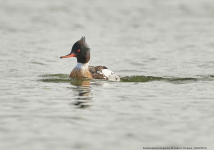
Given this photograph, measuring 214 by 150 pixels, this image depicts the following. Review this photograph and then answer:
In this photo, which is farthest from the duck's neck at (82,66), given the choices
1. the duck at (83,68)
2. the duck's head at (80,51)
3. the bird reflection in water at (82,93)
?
the bird reflection in water at (82,93)

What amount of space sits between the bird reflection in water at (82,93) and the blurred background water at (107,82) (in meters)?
0.03

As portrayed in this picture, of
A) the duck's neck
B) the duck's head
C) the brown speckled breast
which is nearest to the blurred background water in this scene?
the brown speckled breast

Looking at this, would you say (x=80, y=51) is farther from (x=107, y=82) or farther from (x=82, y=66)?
(x=107, y=82)

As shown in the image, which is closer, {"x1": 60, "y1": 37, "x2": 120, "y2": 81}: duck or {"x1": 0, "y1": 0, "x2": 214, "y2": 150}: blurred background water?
{"x1": 0, "y1": 0, "x2": 214, "y2": 150}: blurred background water

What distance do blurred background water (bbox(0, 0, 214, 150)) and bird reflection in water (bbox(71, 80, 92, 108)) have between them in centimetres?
3

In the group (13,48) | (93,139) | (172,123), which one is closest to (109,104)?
(172,123)

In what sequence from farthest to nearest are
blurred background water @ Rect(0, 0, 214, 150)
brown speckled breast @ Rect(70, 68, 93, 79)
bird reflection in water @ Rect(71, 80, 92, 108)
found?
brown speckled breast @ Rect(70, 68, 93, 79)
bird reflection in water @ Rect(71, 80, 92, 108)
blurred background water @ Rect(0, 0, 214, 150)

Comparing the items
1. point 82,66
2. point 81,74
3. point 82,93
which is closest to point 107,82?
point 81,74

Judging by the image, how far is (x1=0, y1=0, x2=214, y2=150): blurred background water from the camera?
320 inches

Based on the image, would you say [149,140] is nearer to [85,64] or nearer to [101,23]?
[85,64]

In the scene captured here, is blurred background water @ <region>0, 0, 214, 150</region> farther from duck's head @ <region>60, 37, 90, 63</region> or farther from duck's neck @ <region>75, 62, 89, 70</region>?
A: duck's head @ <region>60, 37, 90, 63</region>

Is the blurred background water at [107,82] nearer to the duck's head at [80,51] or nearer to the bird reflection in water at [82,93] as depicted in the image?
the bird reflection in water at [82,93]

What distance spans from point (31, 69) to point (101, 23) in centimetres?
1329

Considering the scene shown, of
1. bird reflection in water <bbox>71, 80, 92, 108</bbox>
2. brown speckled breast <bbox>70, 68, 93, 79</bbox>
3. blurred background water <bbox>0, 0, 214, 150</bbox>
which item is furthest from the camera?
brown speckled breast <bbox>70, 68, 93, 79</bbox>
